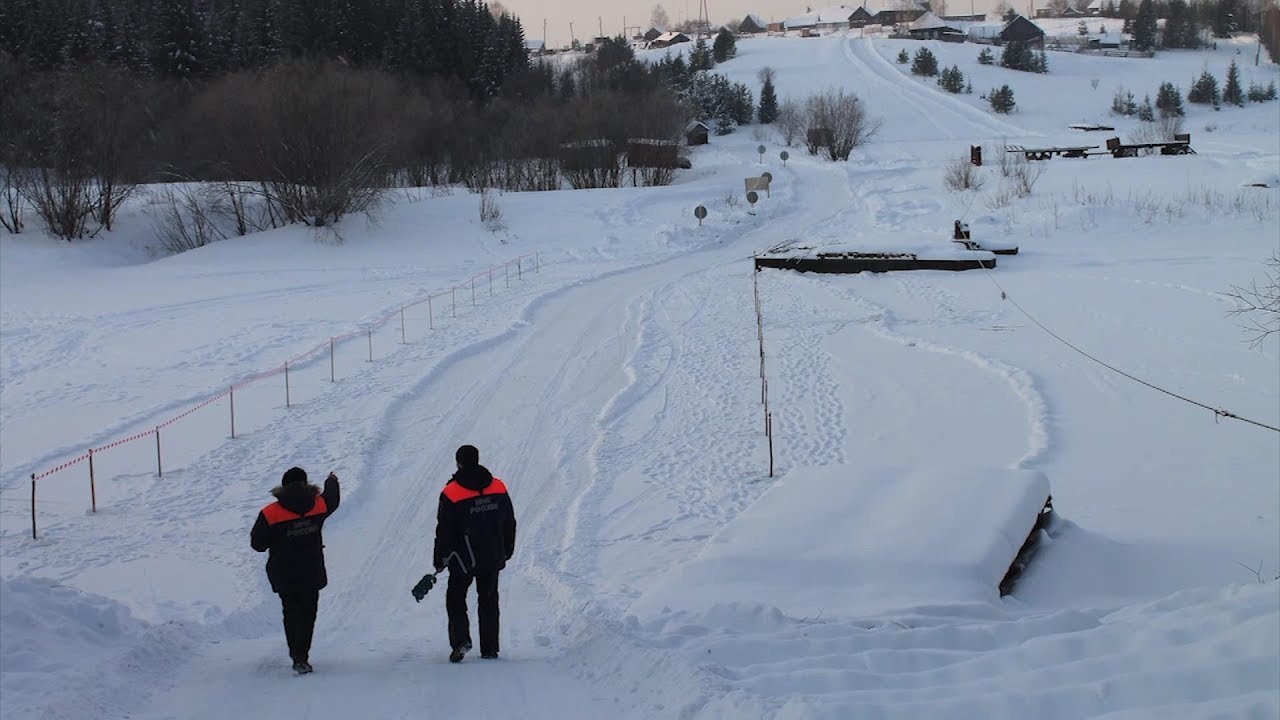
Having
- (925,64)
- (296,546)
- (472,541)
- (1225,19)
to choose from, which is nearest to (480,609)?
(472,541)

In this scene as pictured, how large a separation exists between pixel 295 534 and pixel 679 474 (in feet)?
22.6

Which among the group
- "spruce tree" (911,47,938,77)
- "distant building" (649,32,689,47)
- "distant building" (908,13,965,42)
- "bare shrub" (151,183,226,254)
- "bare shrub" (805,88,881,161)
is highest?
"distant building" (649,32,689,47)

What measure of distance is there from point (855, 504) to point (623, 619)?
350cm

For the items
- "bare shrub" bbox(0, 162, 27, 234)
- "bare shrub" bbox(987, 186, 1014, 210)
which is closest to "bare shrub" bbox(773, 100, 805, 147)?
"bare shrub" bbox(987, 186, 1014, 210)

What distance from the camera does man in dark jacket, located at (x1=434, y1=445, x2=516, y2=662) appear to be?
798 cm

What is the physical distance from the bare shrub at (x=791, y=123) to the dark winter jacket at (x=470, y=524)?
7236cm

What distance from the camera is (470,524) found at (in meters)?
8.00

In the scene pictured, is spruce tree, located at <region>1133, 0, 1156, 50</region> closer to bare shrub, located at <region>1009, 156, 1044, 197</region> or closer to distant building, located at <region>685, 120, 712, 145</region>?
distant building, located at <region>685, 120, 712, 145</region>

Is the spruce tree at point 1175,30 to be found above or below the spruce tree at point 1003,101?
above

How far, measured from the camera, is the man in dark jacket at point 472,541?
7980 millimetres

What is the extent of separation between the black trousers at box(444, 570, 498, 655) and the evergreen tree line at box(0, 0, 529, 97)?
181ft

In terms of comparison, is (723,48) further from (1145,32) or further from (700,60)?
(1145,32)

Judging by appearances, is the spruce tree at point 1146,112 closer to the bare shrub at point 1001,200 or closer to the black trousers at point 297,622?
the bare shrub at point 1001,200

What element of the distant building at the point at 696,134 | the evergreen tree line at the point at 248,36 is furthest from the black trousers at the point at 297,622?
the distant building at the point at 696,134
